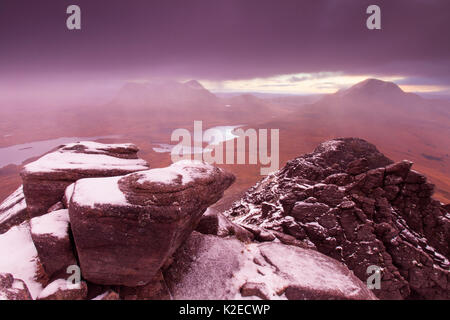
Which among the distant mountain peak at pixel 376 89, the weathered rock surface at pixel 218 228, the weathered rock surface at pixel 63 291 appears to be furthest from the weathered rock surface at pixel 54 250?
the distant mountain peak at pixel 376 89

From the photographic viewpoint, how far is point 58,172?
11.9 m

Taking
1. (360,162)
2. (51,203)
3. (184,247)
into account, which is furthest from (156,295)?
(360,162)

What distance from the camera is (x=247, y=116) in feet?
585

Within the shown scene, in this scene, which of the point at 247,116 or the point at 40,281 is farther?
the point at 247,116

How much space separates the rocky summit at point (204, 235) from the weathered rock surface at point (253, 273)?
0.05 metres

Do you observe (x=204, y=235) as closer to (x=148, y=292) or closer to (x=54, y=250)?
(x=148, y=292)

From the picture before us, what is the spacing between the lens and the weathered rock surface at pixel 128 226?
7902 mm

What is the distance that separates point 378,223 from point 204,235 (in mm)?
10919

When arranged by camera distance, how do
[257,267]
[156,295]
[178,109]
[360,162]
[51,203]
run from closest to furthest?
[156,295] → [257,267] → [51,203] → [360,162] → [178,109]

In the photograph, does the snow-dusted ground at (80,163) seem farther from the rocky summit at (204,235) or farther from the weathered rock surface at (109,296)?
the weathered rock surface at (109,296)

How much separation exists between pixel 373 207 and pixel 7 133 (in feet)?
516

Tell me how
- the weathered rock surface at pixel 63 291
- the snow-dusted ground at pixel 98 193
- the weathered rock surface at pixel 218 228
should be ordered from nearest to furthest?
the weathered rock surface at pixel 63 291
the snow-dusted ground at pixel 98 193
the weathered rock surface at pixel 218 228
